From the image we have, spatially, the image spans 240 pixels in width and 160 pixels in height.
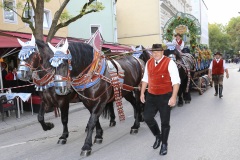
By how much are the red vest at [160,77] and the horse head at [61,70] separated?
4.50 ft

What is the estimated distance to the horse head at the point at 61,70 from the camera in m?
4.80

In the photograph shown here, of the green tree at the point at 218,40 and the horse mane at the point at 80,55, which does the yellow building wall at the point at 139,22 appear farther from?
the green tree at the point at 218,40

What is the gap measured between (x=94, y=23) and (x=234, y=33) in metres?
67.8

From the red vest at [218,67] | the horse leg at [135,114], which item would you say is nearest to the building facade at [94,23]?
the red vest at [218,67]

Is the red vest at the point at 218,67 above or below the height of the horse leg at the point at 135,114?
above

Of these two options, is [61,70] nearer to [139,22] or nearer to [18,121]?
[18,121]

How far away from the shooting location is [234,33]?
8050 cm

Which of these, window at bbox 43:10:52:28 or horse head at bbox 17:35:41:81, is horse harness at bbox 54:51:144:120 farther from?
window at bbox 43:10:52:28

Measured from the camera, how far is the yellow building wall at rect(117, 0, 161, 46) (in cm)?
3061

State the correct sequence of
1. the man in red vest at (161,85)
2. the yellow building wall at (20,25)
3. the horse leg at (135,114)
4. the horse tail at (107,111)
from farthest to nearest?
1. the yellow building wall at (20,25)
2. the horse tail at (107,111)
3. the horse leg at (135,114)
4. the man in red vest at (161,85)

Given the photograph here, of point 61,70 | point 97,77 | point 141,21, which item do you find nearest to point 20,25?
point 97,77

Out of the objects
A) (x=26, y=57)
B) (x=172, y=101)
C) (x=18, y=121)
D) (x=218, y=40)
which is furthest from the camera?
(x=218, y=40)

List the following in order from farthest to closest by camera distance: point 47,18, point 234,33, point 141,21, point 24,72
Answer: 1. point 234,33
2. point 141,21
3. point 47,18
4. point 24,72

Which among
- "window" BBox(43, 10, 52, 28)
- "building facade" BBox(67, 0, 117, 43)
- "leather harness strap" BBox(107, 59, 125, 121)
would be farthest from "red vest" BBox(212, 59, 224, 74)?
"window" BBox(43, 10, 52, 28)
